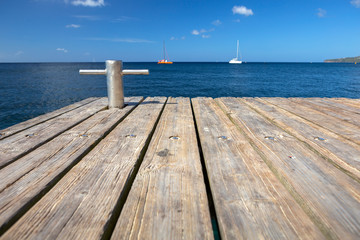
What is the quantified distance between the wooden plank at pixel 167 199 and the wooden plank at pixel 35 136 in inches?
34.6

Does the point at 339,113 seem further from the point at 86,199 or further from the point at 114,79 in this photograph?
the point at 86,199

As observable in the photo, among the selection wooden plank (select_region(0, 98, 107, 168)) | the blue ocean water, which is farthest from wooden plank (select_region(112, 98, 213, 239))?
the blue ocean water

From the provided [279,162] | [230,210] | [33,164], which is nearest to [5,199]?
[33,164]

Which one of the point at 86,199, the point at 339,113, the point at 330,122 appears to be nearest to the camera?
the point at 86,199

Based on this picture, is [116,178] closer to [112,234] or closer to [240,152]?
[112,234]

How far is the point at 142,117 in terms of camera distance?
246 cm

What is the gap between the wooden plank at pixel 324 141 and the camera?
1346mm

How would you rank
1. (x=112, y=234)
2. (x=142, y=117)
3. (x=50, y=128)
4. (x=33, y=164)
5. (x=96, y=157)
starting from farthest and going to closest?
(x=142, y=117), (x=50, y=128), (x=96, y=157), (x=33, y=164), (x=112, y=234)

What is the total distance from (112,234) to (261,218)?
1.90ft

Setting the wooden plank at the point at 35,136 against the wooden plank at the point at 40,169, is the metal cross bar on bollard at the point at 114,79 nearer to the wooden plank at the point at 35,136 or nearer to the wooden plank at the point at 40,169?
the wooden plank at the point at 35,136

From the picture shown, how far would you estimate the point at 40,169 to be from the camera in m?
1.23

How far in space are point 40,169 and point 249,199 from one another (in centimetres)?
116

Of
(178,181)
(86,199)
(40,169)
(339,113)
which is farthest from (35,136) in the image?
(339,113)

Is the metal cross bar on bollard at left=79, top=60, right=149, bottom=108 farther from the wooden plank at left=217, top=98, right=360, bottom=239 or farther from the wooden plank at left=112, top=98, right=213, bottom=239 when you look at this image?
the wooden plank at left=217, top=98, right=360, bottom=239
